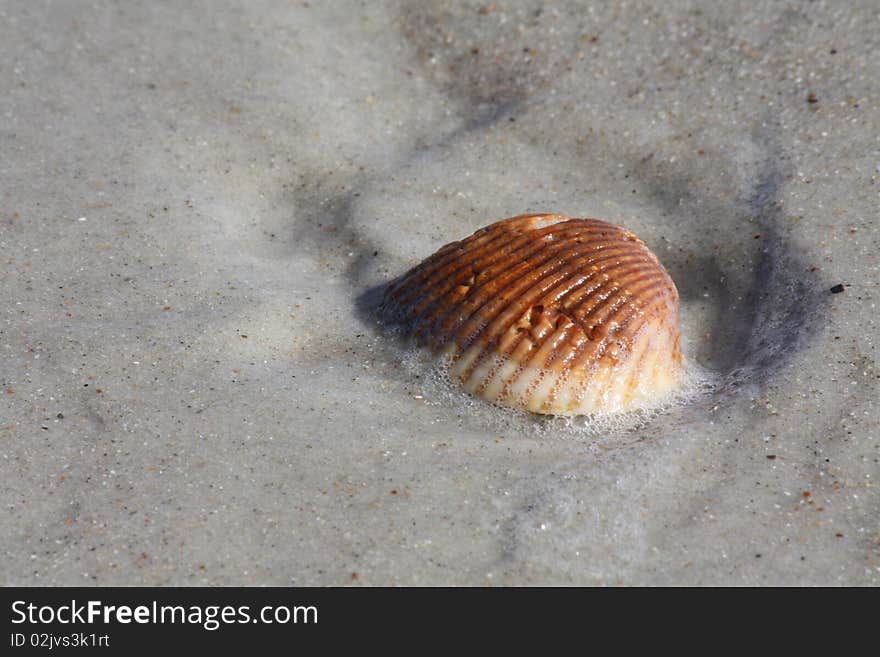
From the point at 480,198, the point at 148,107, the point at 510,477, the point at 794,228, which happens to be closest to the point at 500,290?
the point at 510,477

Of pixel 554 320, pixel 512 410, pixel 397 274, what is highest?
pixel 397 274

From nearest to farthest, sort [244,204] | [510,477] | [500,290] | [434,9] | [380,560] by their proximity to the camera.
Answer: [380,560] < [510,477] < [500,290] < [244,204] < [434,9]

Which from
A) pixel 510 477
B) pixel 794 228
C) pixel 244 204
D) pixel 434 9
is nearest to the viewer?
pixel 510 477

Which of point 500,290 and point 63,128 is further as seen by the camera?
point 63,128

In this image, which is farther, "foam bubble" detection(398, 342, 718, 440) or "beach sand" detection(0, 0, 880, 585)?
"foam bubble" detection(398, 342, 718, 440)

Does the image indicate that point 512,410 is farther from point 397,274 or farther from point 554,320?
point 397,274

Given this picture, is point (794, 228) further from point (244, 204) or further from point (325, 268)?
point (244, 204)

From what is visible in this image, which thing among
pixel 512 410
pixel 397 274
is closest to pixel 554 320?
pixel 512 410

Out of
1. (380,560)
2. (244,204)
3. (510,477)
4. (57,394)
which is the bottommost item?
(380,560)

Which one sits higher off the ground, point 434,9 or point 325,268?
point 434,9
